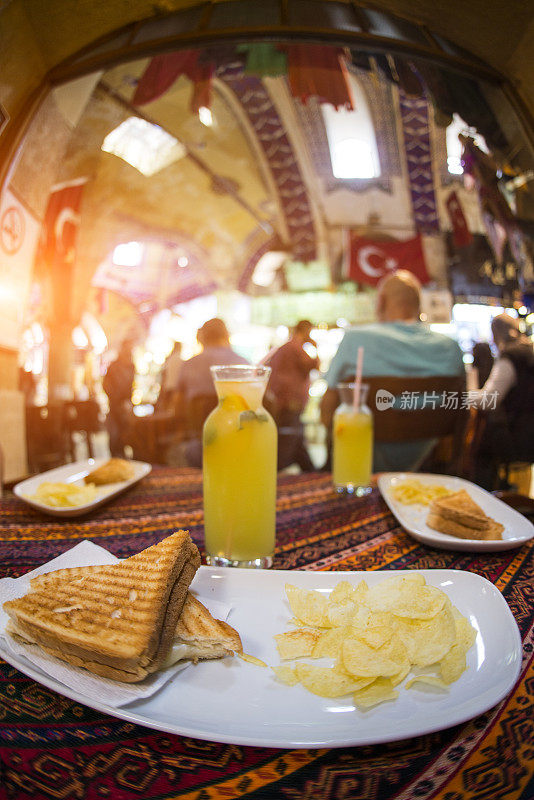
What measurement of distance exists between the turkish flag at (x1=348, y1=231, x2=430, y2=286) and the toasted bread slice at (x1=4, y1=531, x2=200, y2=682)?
1443 millimetres

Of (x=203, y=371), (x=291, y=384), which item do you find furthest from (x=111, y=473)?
(x=291, y=384)

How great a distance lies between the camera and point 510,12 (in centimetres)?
100

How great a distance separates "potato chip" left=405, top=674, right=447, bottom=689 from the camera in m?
0.35

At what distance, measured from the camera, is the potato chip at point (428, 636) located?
37 centimetres

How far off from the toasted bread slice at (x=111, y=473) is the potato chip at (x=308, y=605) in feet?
1.95

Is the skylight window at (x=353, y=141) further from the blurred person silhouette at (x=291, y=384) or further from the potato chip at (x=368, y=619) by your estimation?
the potato chip at (x=368, y=619)

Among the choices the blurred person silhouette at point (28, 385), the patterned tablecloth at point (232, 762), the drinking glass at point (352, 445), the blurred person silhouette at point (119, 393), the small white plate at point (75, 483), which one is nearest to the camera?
the patterned tablecloth at point (232, 762)

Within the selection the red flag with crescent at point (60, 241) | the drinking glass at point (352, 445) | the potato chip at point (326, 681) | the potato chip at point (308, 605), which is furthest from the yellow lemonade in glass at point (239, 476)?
the red flag with crescent at point (60, 241)

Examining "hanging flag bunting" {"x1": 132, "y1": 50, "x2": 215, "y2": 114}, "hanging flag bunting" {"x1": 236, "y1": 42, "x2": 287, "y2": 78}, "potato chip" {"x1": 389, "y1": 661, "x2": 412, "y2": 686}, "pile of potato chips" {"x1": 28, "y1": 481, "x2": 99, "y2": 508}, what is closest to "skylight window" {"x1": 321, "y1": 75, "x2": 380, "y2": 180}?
"hanging flag bunting" {"x1": 236, "y1": 42, "x2": 287, "y2": 78}

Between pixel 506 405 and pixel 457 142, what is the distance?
85 cm

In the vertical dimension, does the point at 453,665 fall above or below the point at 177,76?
below

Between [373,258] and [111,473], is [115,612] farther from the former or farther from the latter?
[373,258]

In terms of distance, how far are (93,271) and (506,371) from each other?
55.3 inches

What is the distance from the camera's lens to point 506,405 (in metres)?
1.49
